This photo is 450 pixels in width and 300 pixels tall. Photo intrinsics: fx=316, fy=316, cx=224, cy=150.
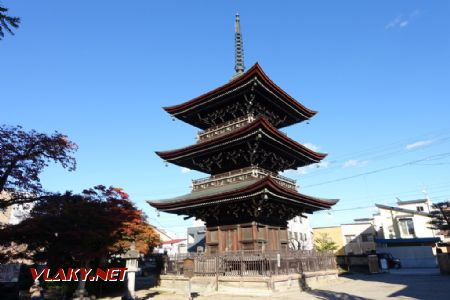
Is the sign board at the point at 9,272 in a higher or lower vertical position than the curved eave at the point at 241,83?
lower

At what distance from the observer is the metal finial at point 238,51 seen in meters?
28.0

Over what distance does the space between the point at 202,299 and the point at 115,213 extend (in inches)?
274

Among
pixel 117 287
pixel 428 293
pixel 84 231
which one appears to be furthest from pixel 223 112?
pixel 428 293

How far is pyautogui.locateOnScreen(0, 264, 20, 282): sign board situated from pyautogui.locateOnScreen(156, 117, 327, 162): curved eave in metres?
16.3

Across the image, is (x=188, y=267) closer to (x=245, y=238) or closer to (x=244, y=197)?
(x=245, y=238)

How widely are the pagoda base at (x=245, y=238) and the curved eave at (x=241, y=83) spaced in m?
9.38

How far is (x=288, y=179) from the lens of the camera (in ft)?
75.4

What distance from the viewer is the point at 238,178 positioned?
2153 cm

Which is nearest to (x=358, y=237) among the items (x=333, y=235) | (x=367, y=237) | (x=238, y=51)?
(x=367, y=237)

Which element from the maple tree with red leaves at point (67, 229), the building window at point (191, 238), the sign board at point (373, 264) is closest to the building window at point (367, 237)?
the sign board at point (373, 264)

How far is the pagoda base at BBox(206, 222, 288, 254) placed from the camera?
1984cm

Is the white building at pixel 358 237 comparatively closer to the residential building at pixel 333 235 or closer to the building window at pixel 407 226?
the residential building at pixel 333 235

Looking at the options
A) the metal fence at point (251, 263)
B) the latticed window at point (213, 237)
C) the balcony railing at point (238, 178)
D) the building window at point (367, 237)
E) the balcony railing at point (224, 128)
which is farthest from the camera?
the building window at point (367, 237)

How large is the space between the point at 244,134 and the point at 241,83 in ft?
12.7
